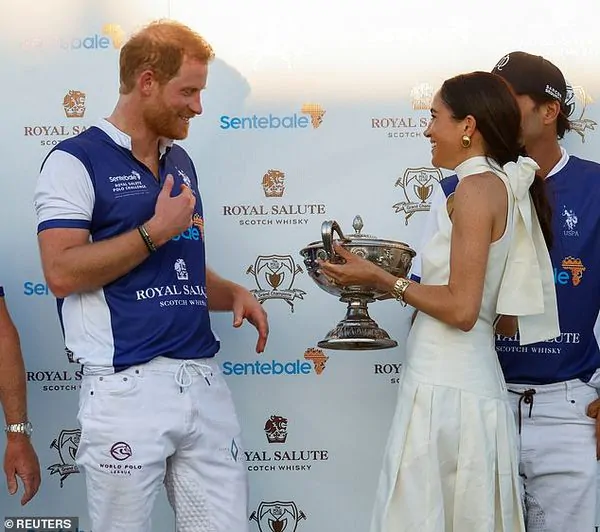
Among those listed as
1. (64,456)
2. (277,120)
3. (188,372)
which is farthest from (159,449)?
(277,120)

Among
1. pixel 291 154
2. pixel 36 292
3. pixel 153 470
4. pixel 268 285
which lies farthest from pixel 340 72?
pixel 153 470

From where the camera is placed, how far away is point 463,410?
2826 mm

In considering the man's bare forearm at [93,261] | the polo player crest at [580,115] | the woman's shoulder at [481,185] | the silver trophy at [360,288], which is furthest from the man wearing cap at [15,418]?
the polo player crest at [580,115]

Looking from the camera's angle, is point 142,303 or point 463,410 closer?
point 463,410

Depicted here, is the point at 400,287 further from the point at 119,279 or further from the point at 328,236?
the point at 119,279

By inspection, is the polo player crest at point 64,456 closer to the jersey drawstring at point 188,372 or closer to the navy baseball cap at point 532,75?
the jersey drawstring at point 188,372

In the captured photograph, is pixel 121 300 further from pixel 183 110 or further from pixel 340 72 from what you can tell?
pixel 340 72

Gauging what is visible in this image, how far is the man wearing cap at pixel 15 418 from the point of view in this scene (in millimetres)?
3297

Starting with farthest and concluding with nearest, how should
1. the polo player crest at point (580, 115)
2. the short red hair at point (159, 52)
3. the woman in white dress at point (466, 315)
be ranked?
the polo player crest at point (580, 115), the short red hair at point (159, 52), the woman in white dress at point (466, 315)

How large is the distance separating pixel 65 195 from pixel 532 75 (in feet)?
4.98

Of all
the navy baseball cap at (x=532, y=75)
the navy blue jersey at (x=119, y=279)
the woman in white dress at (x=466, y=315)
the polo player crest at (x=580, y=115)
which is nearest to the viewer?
the woman in white dress at (x=466, y=315)

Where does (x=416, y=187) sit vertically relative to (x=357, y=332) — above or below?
above

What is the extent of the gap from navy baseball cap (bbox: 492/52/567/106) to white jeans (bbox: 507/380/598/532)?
36.3 inches

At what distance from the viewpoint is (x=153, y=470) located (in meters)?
2.91
